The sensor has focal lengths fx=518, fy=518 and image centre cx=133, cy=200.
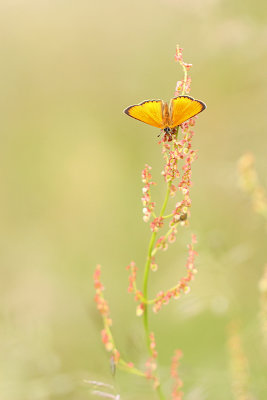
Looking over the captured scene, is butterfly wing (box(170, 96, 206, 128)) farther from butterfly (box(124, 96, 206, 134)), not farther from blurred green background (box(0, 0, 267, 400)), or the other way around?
blurred green background (box(0, 0, 267, 400))

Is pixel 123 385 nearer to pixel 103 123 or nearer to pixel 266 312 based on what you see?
pixel 266 312

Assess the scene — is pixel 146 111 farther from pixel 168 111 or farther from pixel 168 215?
pixel 168 215

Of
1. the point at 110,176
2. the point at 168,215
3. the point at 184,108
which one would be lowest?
the point at 168,215

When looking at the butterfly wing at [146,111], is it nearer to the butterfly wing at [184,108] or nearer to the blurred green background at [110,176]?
the butterfly wing at [184,108]

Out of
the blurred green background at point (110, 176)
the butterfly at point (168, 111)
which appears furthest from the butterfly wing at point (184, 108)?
the blurred green background at point (110, 176)

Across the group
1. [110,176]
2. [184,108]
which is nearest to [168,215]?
[184,108]

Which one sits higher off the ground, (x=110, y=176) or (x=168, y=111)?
(x=110, y=176)

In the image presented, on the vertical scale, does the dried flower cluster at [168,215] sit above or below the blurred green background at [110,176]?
below

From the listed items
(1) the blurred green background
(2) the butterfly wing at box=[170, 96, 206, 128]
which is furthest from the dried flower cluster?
(1) the blurred green background

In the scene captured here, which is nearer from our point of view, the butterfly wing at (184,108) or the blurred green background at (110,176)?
the butterfly wing at (184,108)
